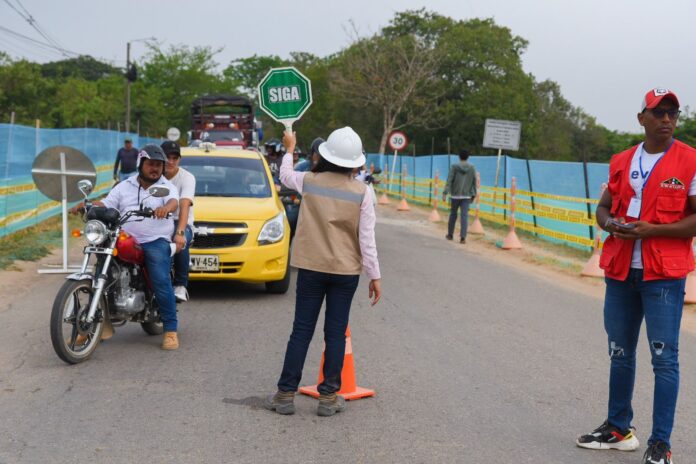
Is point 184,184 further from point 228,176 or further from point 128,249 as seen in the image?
point 228,176

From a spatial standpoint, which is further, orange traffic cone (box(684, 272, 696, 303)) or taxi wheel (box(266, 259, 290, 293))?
orange traffic cone (box(684, 272, 696, 303))

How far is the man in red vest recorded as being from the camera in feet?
16.0

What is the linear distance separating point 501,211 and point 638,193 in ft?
63.8

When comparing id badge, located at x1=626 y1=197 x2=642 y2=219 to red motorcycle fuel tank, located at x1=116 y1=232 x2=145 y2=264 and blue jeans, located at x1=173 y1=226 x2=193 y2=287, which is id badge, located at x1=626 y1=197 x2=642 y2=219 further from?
blue jeans, located at x1=173 y1=226 x2=193 y2=287

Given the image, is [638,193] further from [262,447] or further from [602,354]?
[602,354]

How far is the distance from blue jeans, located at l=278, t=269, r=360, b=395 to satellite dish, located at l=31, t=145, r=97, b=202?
7068 millimetres

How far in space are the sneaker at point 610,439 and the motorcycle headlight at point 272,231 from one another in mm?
5769

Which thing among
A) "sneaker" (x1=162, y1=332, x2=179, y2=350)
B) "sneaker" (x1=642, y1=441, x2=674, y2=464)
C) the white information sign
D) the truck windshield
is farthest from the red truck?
"sneaker" (x1=642, y1=441, x2=674, y2=464)

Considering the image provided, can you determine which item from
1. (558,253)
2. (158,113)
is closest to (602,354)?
(558,253)

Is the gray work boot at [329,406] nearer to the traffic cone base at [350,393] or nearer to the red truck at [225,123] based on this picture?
the traffic cone base at [350,393]

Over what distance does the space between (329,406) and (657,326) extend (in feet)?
6.87

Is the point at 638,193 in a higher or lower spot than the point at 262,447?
higher

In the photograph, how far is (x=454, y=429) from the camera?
18.4 feet

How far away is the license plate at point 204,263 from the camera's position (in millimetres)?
10258
